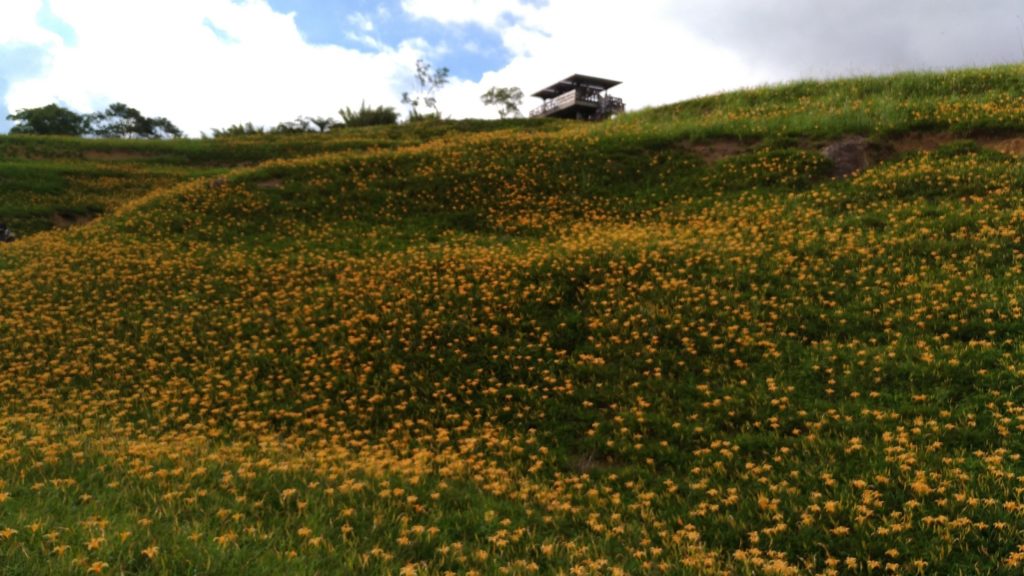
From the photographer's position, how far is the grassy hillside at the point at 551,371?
5.04 metres

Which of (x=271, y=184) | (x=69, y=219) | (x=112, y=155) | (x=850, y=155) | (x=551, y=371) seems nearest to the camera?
(x=551, y=371)

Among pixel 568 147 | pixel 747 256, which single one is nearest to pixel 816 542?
pixel 747 256

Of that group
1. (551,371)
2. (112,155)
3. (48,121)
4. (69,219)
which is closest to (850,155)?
(551,371)

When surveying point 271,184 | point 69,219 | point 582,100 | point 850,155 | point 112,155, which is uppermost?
point 582,100

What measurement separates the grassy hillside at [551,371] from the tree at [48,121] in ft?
164

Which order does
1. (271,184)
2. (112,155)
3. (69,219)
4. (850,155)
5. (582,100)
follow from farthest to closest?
1. (582,100)
2. (112,155)
3. (69,219)
4. (271,184)
5. (850,155)

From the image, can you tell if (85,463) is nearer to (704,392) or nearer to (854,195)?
(704,392)

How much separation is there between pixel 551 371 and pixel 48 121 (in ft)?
237

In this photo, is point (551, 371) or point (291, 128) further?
point (291, 128)

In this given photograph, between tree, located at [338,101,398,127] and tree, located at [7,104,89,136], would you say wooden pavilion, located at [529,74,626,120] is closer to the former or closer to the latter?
tree, located at [338,101,398,127]

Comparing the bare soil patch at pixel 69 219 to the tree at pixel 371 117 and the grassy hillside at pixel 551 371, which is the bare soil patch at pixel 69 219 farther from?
the tree at pixel 371 117

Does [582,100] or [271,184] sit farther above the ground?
[582,100]

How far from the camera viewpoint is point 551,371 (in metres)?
9.64

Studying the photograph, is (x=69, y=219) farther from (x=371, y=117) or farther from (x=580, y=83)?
(x=580, y=83)
